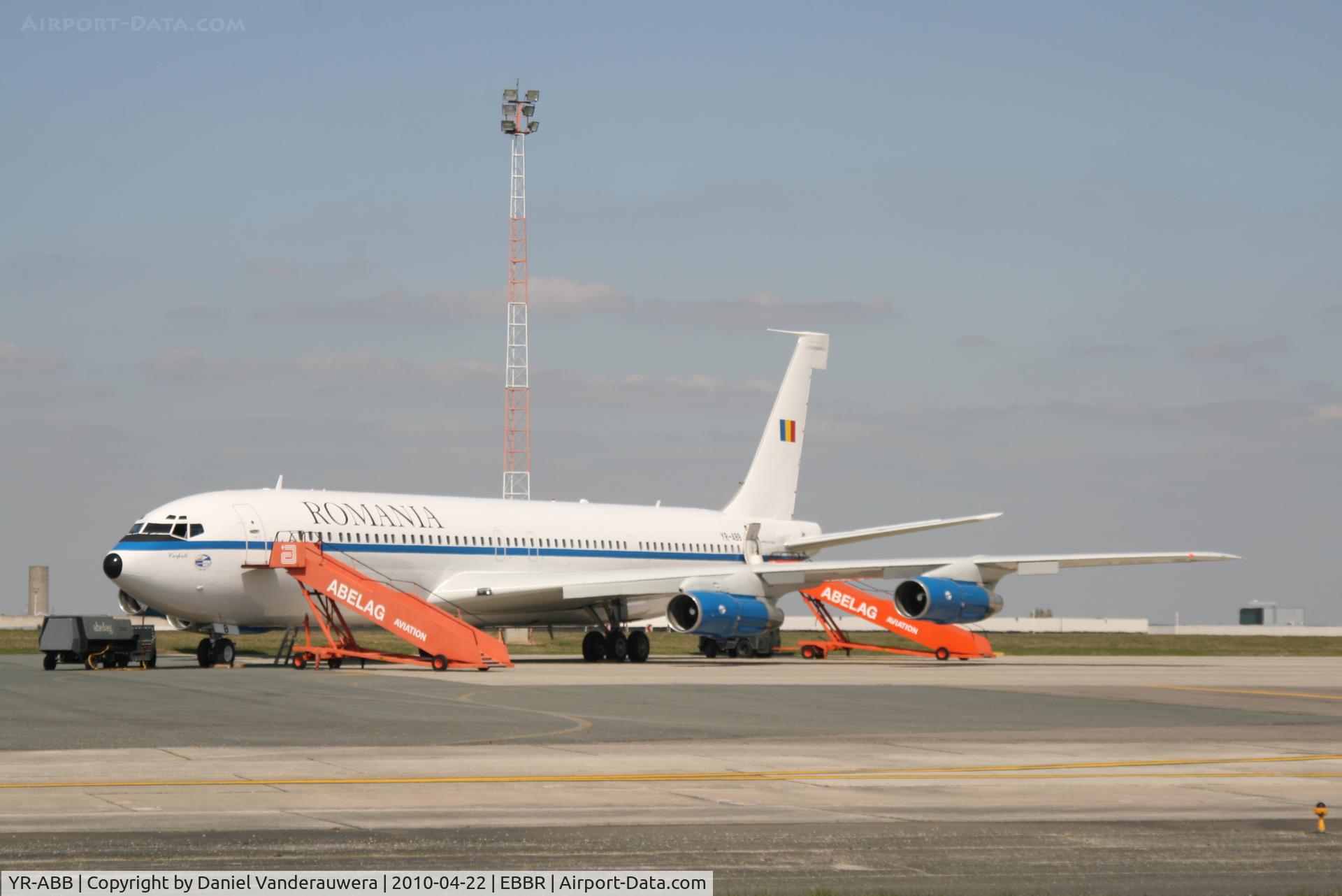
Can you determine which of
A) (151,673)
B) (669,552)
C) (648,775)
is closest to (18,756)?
(648,775)

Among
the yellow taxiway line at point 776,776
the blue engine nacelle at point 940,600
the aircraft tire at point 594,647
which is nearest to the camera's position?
the yellow taxiway line at point 776,776

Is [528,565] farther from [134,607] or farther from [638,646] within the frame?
[134,607]

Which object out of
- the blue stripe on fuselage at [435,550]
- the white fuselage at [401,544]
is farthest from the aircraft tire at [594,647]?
the blue stripe on fuselage at [435,550]

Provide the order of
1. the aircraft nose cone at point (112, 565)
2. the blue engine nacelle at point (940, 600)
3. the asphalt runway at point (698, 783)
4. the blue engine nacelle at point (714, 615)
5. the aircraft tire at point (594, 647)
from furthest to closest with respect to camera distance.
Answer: the aircraft tire at point (594, 647), the blue engine nacelle at point (940, 600), the blue engine nacelle at point (714, 615), the aircraft nose cone at point (112, 565), the asphalt runway at point (698, 783)

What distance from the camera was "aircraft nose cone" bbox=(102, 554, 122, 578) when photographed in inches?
1559

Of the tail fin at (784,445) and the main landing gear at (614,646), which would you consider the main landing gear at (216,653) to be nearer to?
the main landing gear at (614,646)

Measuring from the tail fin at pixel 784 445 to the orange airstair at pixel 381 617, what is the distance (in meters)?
19.4

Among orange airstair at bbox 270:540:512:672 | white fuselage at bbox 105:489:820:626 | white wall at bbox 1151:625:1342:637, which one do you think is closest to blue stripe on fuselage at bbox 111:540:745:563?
white fuselage at bbox 105:489:820:626

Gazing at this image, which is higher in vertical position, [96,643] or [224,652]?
[96,643]

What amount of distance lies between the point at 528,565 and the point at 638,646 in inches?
166

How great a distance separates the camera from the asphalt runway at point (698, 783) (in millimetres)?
11406

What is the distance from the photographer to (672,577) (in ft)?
151

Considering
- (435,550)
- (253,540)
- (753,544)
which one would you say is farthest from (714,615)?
(253,540)

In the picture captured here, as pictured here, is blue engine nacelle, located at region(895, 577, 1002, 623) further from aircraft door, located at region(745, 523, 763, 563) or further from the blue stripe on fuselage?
the blue stripe on fuselage
